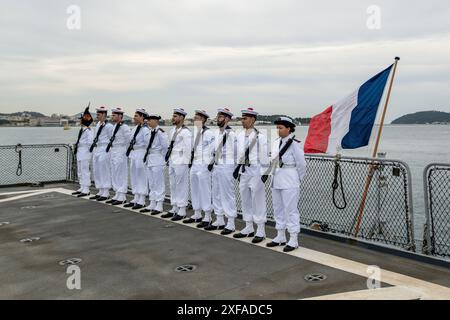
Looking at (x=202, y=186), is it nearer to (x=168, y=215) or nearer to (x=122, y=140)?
(x=168, y=215)

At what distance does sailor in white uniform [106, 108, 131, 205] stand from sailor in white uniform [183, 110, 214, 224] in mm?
2528

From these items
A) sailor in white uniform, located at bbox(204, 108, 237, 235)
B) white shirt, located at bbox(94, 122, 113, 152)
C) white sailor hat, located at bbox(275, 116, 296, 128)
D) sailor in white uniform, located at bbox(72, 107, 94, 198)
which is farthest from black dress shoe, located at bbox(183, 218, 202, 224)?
sailor in white uniform, located at bbox(72, 107, 94, 198)

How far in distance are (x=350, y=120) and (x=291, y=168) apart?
1.51 metres

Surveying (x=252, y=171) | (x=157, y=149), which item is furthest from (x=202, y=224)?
(x=157, y=149)

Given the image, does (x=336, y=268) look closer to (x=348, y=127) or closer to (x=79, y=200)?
(x=348, y=127)

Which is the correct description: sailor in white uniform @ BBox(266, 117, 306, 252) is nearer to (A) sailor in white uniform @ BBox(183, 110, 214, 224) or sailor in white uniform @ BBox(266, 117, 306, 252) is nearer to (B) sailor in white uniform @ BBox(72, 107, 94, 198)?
(A) sailor in white uniform @ BBox(183, 110, 214, 224)

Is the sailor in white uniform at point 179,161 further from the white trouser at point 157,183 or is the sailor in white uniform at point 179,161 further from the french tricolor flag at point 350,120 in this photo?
the french tricolor flag at point 350,120

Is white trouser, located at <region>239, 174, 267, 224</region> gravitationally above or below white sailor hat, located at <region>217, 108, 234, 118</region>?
below

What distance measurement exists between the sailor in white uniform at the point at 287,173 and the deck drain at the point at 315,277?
1.20m

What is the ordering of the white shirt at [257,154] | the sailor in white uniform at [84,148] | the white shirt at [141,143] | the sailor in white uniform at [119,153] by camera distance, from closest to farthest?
the white shirt at [257,154]
the white shirt at [141,143]
the sailor in white uniform at [119,153]
the sailor in white uniform at [84,148]

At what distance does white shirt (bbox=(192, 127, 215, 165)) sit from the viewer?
7.87m

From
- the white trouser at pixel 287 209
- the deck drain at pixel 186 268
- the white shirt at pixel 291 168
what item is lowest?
the deck drain at pixel 186 268

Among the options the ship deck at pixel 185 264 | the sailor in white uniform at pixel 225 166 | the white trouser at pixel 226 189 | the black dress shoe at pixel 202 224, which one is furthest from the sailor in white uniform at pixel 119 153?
the white trouser at pixel 226 189

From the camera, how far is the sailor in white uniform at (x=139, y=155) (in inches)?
371
